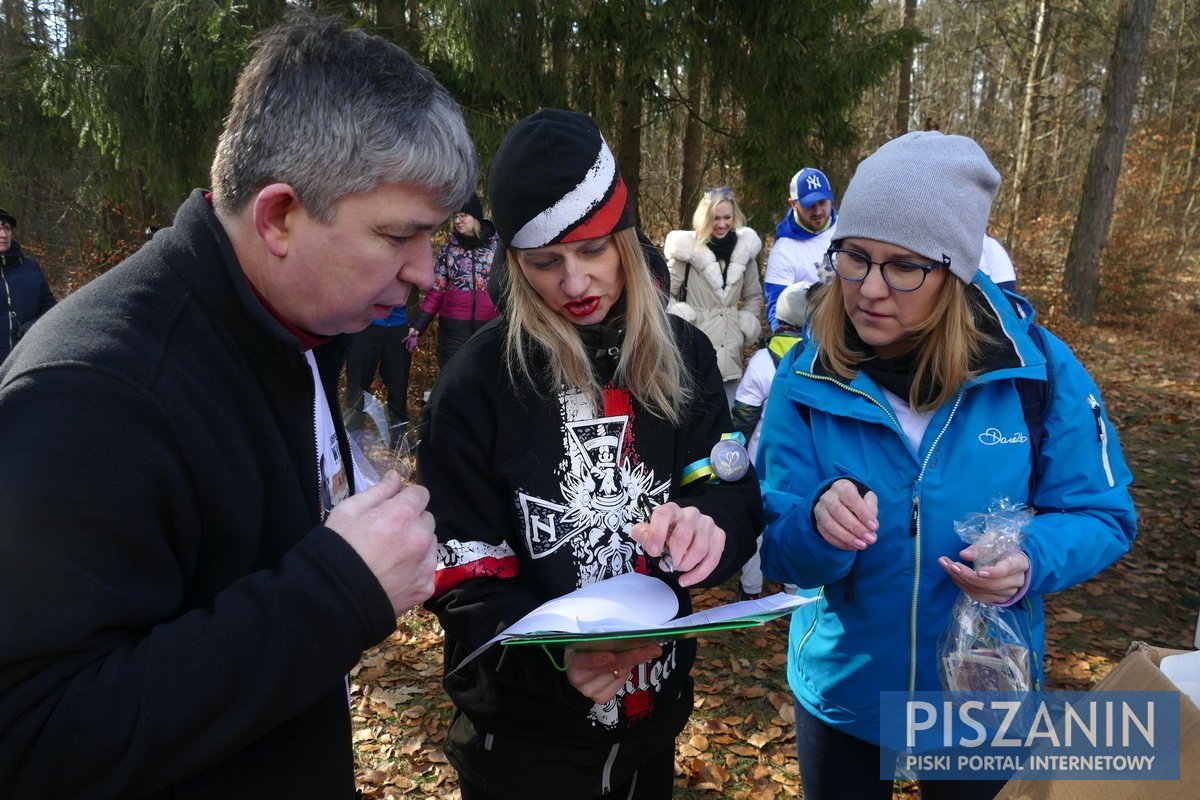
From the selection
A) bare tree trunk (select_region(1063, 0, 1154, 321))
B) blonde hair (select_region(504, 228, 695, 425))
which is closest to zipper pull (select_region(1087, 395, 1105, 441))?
blonde hair (select_region(504, 228, 695, 425))

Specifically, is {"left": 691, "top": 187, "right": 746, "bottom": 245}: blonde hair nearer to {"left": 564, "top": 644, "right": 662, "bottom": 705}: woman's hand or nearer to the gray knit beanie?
the gray knit beanie

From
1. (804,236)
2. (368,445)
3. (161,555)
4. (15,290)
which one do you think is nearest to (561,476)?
(368,445)

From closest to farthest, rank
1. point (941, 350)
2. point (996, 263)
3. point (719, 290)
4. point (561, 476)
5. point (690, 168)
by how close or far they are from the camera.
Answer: point (561, 476), point (941, 350), point (996, 263), point (719, 290), point (690, 168)

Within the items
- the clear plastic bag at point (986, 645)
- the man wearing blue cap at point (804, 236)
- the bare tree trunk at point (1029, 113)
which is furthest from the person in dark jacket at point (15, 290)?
the bare tree trunk at point (1029, 113)

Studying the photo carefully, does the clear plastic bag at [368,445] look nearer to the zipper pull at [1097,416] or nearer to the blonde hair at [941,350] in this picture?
the blonde hair at [941,350]

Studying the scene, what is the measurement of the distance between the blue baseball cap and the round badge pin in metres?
4.38

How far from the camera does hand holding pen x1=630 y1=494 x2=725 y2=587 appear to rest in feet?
5.20

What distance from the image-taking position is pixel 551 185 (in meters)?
1.74

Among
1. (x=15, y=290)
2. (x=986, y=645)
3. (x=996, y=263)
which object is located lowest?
(x=986, y=645)

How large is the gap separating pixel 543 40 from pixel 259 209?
642 centimetres

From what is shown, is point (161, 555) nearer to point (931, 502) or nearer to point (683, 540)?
point (683, 540)

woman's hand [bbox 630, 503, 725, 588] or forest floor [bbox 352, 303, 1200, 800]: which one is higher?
woman's hand [bbox 630, 503, 725, 588]

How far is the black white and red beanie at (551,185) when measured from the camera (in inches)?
68.7

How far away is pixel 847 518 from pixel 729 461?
31cm
